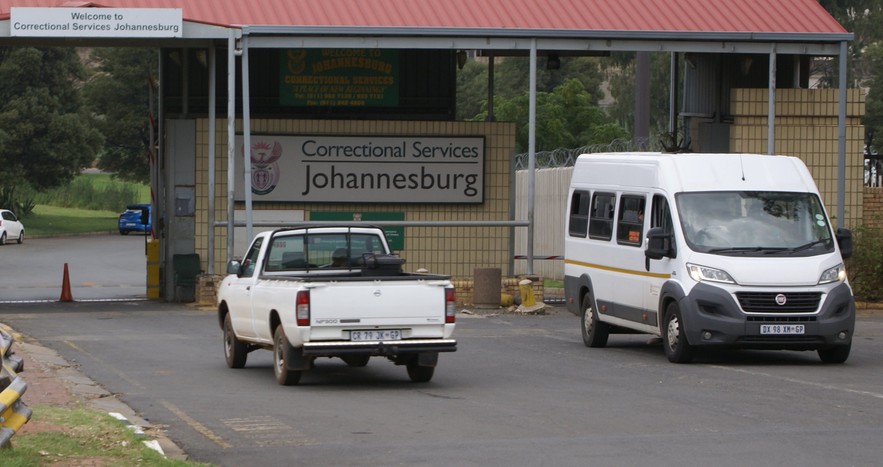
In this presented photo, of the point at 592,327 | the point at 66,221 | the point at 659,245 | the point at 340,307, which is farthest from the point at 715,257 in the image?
the point at 66,221

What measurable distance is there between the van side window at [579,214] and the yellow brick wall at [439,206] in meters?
7.96

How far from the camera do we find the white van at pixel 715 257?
16031mm

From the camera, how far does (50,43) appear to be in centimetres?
2662

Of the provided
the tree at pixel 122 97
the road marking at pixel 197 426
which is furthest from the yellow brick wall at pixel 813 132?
the tree at pixel 122 97

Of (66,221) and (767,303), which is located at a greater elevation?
Result: (767,303)

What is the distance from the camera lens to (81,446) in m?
9.98

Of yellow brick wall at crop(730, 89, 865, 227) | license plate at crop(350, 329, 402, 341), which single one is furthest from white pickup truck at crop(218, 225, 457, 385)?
yellow brick wall at crop(730, 89, 865, 227)

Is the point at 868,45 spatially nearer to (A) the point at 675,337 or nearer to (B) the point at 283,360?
(A) the point at 675,337

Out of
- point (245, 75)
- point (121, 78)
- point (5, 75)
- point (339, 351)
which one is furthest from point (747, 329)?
point (121, 78)

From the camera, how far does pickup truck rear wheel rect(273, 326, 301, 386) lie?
14.2 m

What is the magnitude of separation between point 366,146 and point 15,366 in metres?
17.9

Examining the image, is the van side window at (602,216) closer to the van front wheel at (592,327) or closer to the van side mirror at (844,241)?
the van front wheel at (592,327)

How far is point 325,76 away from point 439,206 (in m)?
3.35

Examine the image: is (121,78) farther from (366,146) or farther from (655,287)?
(655,287)
